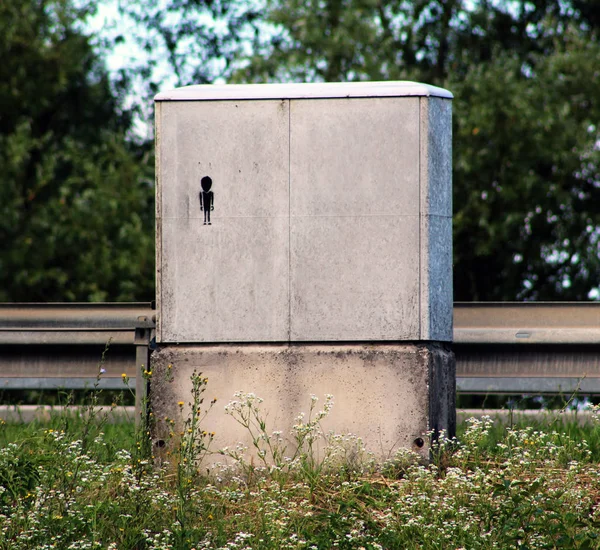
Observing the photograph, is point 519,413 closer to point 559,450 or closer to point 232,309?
point 559,450

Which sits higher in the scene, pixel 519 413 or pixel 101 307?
pixel 101 307

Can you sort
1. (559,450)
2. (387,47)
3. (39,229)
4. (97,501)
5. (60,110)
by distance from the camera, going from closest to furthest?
(97,501), (559,450), (39,229), (387,47), (60,110)

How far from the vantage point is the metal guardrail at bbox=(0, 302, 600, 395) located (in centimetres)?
596

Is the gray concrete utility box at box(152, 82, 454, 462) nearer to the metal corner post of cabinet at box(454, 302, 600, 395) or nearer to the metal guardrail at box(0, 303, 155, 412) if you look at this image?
the metal corner post of cabinet at box(454, 302, 600, 395)

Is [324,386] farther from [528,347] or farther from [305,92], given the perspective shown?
[528,347]

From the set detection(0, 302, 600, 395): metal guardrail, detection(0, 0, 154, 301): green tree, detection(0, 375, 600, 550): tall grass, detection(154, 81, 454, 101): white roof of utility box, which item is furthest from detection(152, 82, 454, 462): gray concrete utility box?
detection(0, 0, 154, 301): green tree

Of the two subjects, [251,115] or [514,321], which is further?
[514,321]

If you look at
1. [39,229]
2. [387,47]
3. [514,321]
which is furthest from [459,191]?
[514,321]

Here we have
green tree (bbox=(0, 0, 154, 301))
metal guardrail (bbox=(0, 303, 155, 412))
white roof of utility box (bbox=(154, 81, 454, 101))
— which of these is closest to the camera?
white roof of utility box (bbox=(154, 81, 454, 101))

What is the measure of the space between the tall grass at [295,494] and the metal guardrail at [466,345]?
86cm

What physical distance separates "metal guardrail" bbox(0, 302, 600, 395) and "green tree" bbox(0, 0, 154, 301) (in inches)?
256

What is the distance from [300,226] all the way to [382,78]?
9.14m

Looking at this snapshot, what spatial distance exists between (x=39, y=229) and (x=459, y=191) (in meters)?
5.89

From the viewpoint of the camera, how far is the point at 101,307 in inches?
245
